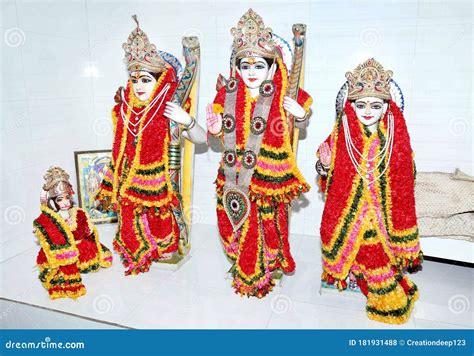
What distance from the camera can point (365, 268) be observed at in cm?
240

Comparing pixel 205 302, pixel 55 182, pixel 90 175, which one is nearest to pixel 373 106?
pixel 205 302

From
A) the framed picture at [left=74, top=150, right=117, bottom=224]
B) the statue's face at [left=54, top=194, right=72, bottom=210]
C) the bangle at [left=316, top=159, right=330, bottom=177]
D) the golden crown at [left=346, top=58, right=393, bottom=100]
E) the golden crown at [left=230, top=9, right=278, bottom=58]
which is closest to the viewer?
the golden crown at [left=346, top=58, right=393, bottom=100]

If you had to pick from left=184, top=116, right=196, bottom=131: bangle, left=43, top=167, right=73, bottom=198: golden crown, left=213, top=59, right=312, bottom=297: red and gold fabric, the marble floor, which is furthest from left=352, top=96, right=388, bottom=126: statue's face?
left=43, top=167, right=73, bottom=198: golden crown

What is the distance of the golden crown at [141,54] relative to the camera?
8.78 ft

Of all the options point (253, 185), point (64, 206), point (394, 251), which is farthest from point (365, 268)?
point (64, 206)

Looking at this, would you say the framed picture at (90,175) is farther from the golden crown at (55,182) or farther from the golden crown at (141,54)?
the golden crown at (141,54)

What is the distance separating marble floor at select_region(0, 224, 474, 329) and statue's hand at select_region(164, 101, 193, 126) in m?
1.14

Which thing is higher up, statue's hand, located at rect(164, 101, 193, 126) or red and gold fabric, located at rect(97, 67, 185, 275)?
statue's hand, located at rect(164, 101, 193, 126)

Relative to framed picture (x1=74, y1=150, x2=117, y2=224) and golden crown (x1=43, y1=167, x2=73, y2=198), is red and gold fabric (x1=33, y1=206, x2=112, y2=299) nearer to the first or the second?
golden crown (x1=43, y1=167, x2=73, y2=198)

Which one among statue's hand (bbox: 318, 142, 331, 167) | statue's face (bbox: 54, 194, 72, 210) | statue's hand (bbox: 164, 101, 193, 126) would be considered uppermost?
statue's hand (bbox: 164, 101, 193, 126)

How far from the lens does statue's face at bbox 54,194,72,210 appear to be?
2655 millimetres

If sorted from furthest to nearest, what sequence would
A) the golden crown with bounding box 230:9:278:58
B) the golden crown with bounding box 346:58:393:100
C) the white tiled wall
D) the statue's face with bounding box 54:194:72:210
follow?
the white tiled wall → the statue's face with bounding box 54:194:72:210 → the golden crown with bounding box 230:9:278:58 → the golden crown with bounding box 346:58:393:100

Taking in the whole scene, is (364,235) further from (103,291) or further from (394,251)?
(103,291)

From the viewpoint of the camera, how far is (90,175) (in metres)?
3.90
